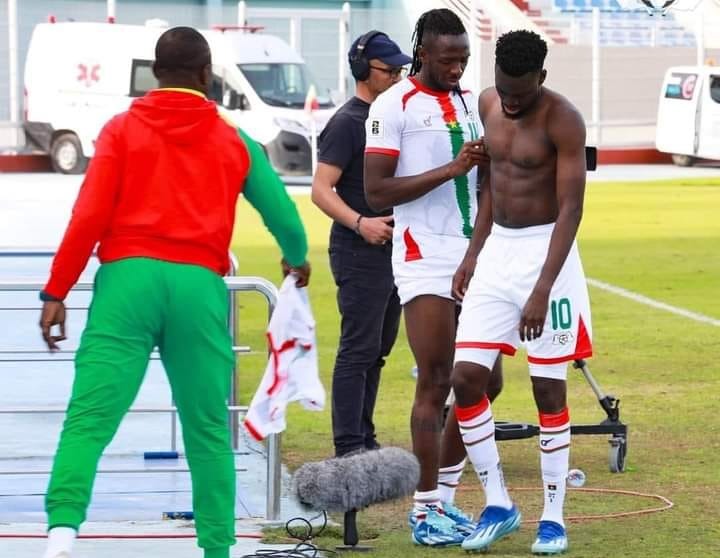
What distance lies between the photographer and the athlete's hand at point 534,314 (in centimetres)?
691

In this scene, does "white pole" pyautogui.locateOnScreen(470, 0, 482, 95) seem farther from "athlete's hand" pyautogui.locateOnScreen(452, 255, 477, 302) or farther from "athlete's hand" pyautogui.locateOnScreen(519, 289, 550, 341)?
"athlete's hand" pyautogui.locateOnScreen(519, 289, 550, 341)

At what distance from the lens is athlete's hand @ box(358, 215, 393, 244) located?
7.72 metres

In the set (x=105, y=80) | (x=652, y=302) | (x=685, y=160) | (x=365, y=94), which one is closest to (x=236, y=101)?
(x=105, y=80)

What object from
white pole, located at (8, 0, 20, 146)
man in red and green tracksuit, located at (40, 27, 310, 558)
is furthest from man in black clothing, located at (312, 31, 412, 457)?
white pole, located at (8, 0, 20, 146)

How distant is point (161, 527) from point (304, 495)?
2.69 ft

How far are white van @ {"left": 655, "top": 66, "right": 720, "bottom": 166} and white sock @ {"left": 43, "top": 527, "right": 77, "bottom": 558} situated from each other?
3289cm

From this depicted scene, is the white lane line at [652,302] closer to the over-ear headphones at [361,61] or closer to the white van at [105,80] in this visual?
the over-ear headphones at [361,61]

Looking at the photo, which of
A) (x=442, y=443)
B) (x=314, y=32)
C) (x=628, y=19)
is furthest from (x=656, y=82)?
(x=442, y=443)

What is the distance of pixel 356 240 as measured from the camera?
8008 mm

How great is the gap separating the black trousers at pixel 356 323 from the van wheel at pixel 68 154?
28.5 meters

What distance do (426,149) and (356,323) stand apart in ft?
3.18

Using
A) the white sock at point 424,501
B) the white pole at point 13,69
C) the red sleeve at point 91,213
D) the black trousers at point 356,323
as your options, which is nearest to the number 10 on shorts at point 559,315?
the white sock at point 424,501

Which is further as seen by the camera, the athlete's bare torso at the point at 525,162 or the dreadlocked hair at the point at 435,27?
the dreadlocked hair at the point at 435,27

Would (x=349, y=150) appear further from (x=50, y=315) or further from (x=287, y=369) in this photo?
(x=50, y=315)
